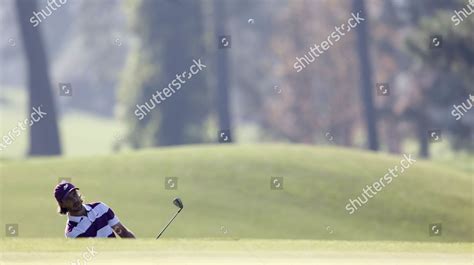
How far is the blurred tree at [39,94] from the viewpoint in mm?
51188

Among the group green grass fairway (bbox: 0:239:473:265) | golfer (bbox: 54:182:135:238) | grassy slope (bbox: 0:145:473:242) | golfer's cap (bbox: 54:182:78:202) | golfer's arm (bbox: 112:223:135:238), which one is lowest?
grassy slope (bbox: 0:145:473:242)

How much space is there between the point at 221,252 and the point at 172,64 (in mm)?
49877

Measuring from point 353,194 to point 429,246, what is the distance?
13.4 metres

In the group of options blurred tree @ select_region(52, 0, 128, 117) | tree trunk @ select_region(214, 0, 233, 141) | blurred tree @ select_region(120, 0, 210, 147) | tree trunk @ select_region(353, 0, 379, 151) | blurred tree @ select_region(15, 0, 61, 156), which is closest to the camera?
tree trunk @ select_region(353, 0, 379, 151)

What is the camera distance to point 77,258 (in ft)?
34.2

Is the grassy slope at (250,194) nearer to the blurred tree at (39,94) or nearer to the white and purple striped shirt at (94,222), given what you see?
the white and purple striped shirt at (94,222)

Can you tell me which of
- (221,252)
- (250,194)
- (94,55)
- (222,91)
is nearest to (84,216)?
(221,252)

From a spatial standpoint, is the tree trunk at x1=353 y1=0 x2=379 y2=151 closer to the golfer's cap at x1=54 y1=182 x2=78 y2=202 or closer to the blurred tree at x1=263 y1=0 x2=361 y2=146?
the blurred tree at x1=263 y1=0 x2=361 y2=146

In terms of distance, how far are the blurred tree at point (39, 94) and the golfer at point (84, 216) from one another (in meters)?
40.1

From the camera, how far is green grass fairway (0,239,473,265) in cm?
1052

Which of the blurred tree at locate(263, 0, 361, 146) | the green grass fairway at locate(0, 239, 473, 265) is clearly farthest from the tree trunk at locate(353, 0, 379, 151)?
the green grass fairway at locate(0, 239, 473, 265)

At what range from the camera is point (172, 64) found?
2392 inches

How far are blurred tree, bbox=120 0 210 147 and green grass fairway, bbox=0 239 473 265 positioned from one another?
47.3 metres

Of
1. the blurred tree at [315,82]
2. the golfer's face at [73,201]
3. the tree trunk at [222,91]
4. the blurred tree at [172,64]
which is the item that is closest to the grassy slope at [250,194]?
the golfer's face at [73,201]
